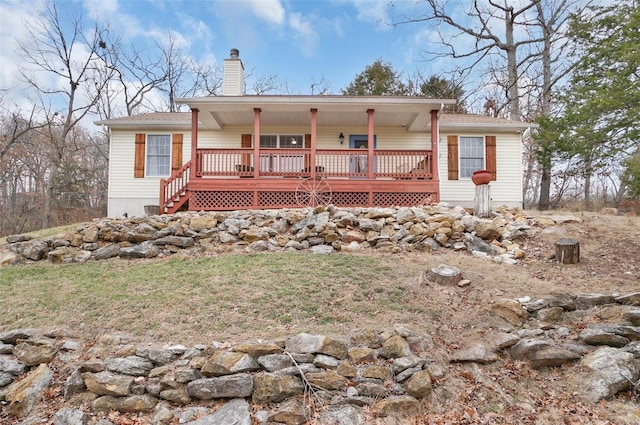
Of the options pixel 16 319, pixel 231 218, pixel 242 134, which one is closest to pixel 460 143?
pixel 242 134

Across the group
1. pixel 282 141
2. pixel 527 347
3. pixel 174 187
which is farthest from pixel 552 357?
pixel 282 141

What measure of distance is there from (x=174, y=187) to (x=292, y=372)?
784 centimetres

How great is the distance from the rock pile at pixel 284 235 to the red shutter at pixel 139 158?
3384 millimetres

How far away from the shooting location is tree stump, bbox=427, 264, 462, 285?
5.04 metres

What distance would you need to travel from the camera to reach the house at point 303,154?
365 inches

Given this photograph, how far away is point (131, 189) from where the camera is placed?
10969 mm

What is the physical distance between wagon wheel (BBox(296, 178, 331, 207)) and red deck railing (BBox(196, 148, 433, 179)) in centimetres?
24

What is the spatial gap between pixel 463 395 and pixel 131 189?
34.7 ft

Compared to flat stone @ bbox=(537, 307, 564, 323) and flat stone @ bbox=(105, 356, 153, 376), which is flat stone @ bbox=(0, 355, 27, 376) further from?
flat stone @ bbox=(537, 307, 564, 323)

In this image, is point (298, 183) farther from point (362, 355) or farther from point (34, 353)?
point (34, 353)

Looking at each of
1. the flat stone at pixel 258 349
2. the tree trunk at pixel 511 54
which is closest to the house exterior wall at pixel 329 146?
the tree trunk at pixel 511 54

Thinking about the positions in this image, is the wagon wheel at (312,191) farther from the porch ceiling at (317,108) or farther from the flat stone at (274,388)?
the flat stone at (274,388)

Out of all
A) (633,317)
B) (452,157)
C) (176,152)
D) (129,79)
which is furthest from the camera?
(129,79)

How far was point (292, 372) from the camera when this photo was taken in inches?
133
